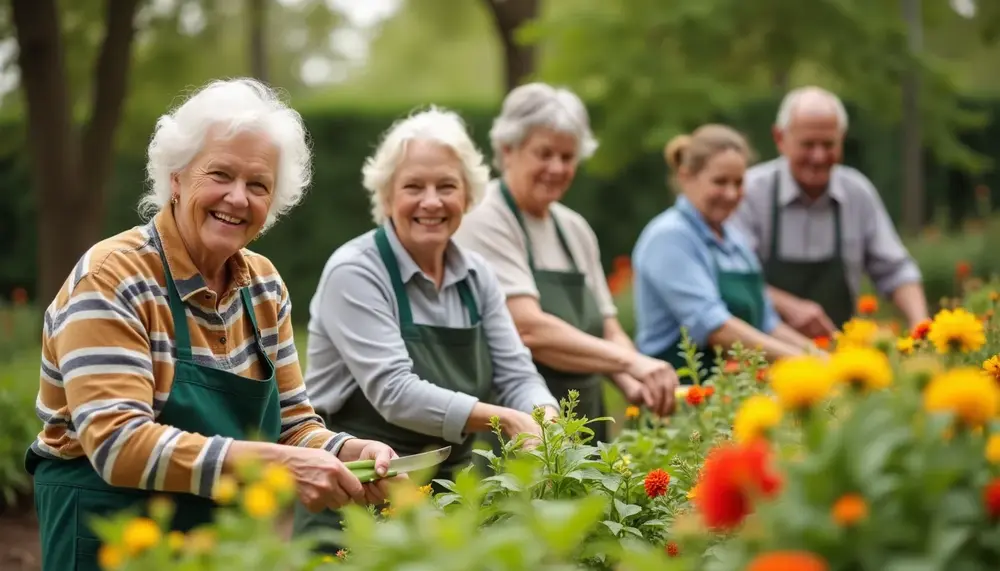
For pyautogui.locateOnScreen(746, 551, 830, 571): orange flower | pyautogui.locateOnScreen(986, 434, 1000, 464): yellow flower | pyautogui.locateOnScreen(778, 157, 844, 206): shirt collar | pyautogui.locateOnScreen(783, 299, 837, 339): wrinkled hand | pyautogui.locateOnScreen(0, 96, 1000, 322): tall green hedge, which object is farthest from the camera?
pyautogui.locateOnScreen(0, 96, 1000, 322): tall green hedge

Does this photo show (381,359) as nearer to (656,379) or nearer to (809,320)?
(656,379)

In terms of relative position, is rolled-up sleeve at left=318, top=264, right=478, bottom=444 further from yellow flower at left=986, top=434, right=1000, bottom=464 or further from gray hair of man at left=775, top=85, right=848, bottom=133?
gray hair of man at left=775, top=85, right=848, bottom=133

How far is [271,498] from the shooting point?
1380 mm

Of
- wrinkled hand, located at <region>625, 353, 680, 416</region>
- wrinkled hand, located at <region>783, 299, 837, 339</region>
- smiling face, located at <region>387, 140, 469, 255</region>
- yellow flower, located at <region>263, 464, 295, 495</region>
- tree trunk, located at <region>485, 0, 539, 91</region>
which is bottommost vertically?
wrinkled hand, located at <region>625, 353, 680, 416</region>

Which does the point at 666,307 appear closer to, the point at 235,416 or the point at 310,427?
the point at 310,427

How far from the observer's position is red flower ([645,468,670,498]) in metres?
2.43

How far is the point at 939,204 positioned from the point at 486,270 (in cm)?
1354

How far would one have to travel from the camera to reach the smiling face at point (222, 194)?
8.25ft

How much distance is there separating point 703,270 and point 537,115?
0.99 metres

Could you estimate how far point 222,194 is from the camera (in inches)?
98.9

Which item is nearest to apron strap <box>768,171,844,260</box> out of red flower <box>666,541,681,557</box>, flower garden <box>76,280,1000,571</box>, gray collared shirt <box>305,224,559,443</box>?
gray collared shirt <box>305,224,559,443</box>

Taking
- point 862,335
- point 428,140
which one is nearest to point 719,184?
point 428,140

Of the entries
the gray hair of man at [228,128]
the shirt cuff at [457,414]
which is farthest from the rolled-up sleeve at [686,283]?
the gray hair of man at [228,128]

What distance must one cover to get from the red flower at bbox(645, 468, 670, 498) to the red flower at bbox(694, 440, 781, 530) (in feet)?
3.49
